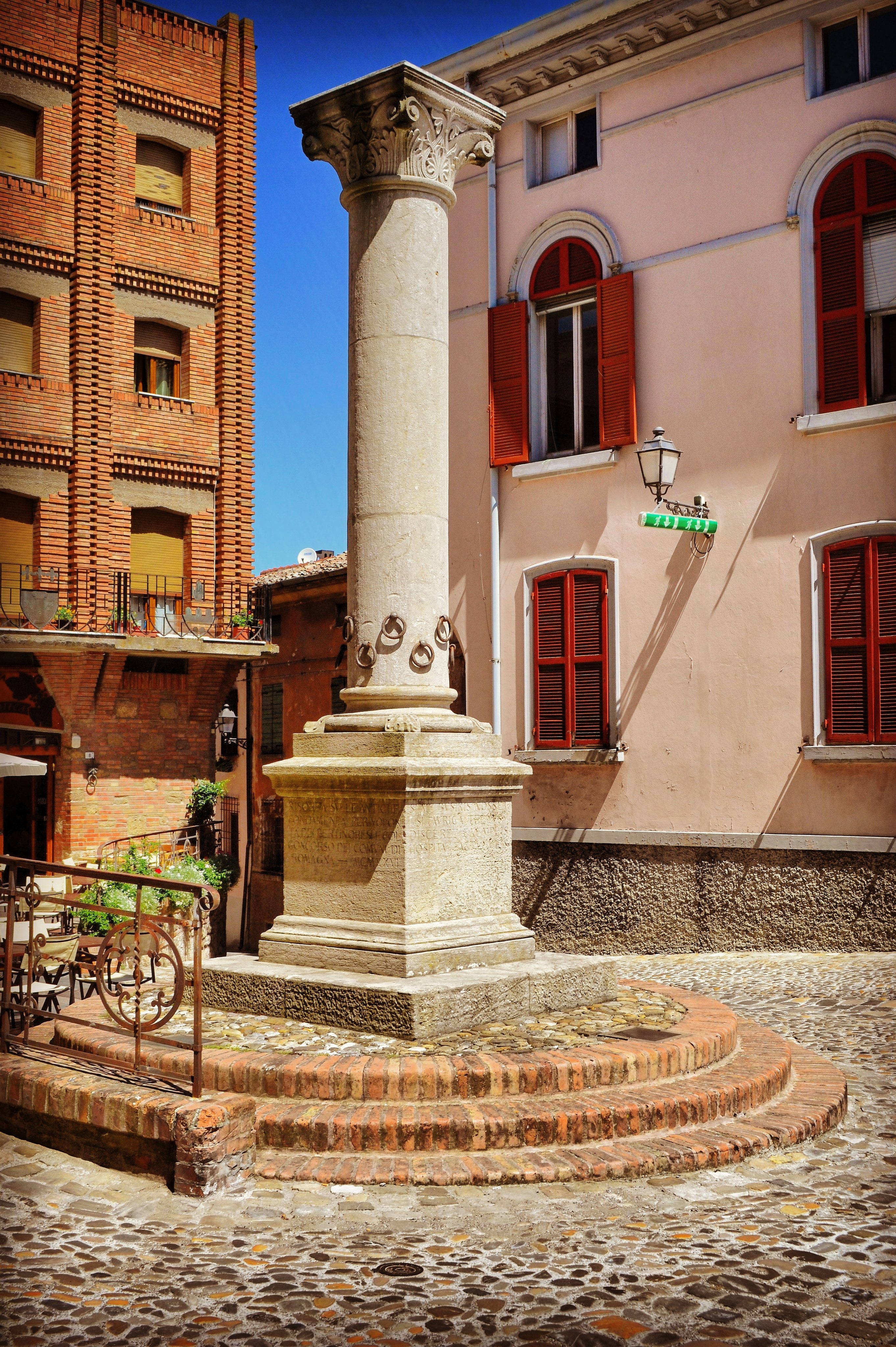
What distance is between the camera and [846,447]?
39.9 feet

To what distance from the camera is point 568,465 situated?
46.8ft

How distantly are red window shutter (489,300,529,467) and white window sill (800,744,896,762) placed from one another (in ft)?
15.7

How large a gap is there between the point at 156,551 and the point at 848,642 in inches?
553

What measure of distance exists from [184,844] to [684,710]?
11466 millimetres

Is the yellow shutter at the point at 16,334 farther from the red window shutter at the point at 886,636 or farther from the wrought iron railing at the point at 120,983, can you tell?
the wrought iron railing at the point at 120,983

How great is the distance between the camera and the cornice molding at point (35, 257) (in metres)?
21.1

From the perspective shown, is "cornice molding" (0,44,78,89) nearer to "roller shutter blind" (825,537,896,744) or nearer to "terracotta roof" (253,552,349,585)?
"terracotta roof" (253,552,349,585)

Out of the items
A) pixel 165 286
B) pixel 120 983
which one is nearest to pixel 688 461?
pixel 120 983

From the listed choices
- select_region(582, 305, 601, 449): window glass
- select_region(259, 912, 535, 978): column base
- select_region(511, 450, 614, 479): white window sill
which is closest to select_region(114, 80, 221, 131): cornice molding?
select_region(582, 305, 601, 449): window glass

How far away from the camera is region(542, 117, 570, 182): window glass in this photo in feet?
49.0

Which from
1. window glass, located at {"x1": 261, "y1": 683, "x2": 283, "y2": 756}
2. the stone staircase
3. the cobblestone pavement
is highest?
window glass, located at {"x1": 261, "y1": 683, "x2": 283, "y2": 756}

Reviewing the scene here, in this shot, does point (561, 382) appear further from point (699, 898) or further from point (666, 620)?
point (699, 898)

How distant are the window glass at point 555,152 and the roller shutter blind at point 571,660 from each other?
4.75 metres

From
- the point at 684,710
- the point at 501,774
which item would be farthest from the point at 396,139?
the point at 684,710
